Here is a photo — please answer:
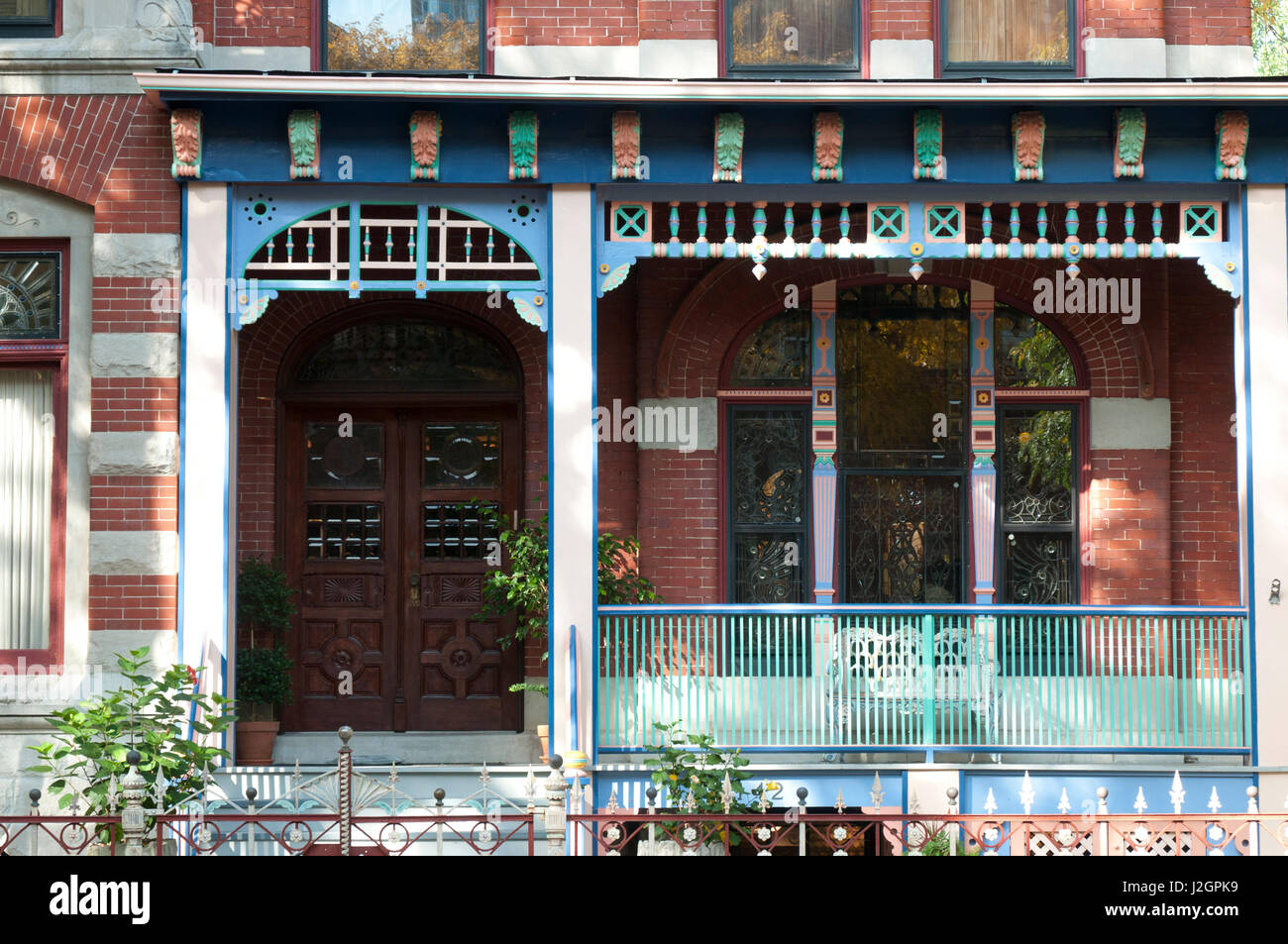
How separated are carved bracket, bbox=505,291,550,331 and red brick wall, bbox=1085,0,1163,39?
4555 millimetres

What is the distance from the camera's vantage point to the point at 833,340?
416 inches

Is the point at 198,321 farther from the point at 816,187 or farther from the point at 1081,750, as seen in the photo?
the point at 1081,750

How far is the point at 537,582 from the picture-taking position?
9.66 m

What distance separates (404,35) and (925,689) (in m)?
5.98

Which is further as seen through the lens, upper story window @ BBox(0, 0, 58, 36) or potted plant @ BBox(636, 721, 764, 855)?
upper story window @ BBox(0, 0, 58, 36)

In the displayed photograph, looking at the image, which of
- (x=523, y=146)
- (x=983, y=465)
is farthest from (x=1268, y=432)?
(x=523, y=146)

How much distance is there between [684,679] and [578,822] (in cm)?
223

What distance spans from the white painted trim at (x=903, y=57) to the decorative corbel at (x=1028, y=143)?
1.17m

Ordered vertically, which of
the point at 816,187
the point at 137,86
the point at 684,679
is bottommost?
the point at 684,679

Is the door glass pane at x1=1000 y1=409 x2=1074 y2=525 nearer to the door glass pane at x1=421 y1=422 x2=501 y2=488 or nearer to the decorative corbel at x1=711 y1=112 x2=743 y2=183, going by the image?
the decorative corbel at x1=711 y1=112 x2=743 y2=183

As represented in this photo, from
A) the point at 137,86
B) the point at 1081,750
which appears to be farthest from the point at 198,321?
the point at 1081,750

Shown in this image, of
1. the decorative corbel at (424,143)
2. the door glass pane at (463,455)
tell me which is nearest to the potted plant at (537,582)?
the door glass pane at (463,455)

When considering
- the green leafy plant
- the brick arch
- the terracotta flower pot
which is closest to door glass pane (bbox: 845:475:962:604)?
the green leafy plant

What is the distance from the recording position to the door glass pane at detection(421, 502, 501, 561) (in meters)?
10.7
